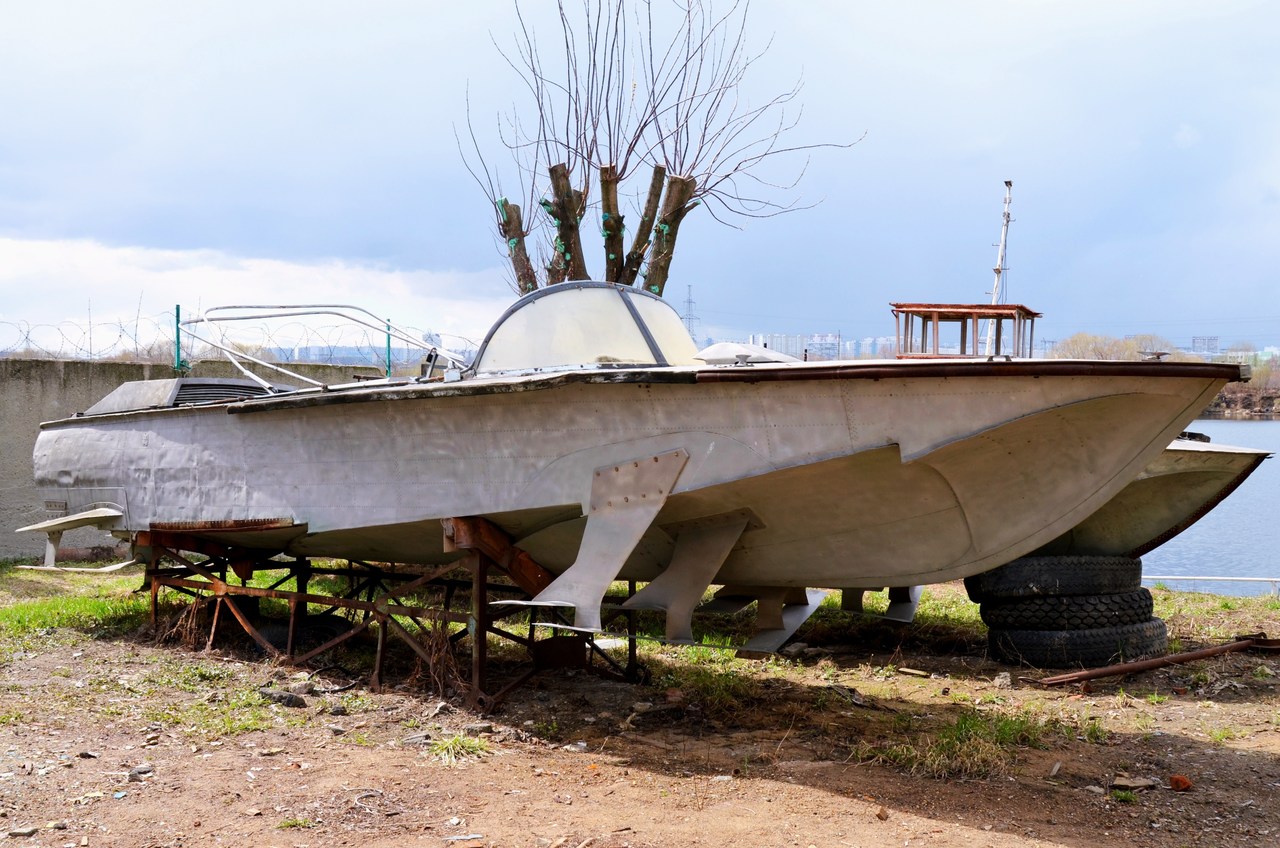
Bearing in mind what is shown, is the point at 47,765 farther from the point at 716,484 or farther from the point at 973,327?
the point at 973,327

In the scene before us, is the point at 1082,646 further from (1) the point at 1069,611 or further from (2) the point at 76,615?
(2) the point at 76,615

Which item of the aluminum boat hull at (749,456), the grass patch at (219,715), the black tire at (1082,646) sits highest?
the aluminum boat hull at (749,456)

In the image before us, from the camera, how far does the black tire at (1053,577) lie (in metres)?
6.79

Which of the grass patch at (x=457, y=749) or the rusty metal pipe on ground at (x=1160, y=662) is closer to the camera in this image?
the grass patch at (x=457, y=749)

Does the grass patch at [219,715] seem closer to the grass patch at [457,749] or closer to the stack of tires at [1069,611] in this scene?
the grass patch at [457,749]

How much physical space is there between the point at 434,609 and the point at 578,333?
1819mm

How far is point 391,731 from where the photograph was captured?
5.31 m

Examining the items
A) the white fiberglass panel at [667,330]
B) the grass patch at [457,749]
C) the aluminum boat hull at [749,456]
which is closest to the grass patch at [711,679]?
the aluminum boat hull at [749,456]

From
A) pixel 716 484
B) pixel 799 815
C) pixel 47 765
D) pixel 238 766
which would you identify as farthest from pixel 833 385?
pixel 47 765

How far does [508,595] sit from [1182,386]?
545 centimetres

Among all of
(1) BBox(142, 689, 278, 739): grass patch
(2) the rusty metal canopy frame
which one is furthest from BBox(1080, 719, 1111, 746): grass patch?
(1) BBox(142, 689, 278, 739): grass patch

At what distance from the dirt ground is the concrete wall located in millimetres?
5727

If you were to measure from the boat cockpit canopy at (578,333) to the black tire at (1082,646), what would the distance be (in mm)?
3133

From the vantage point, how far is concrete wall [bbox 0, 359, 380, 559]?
11.7m
